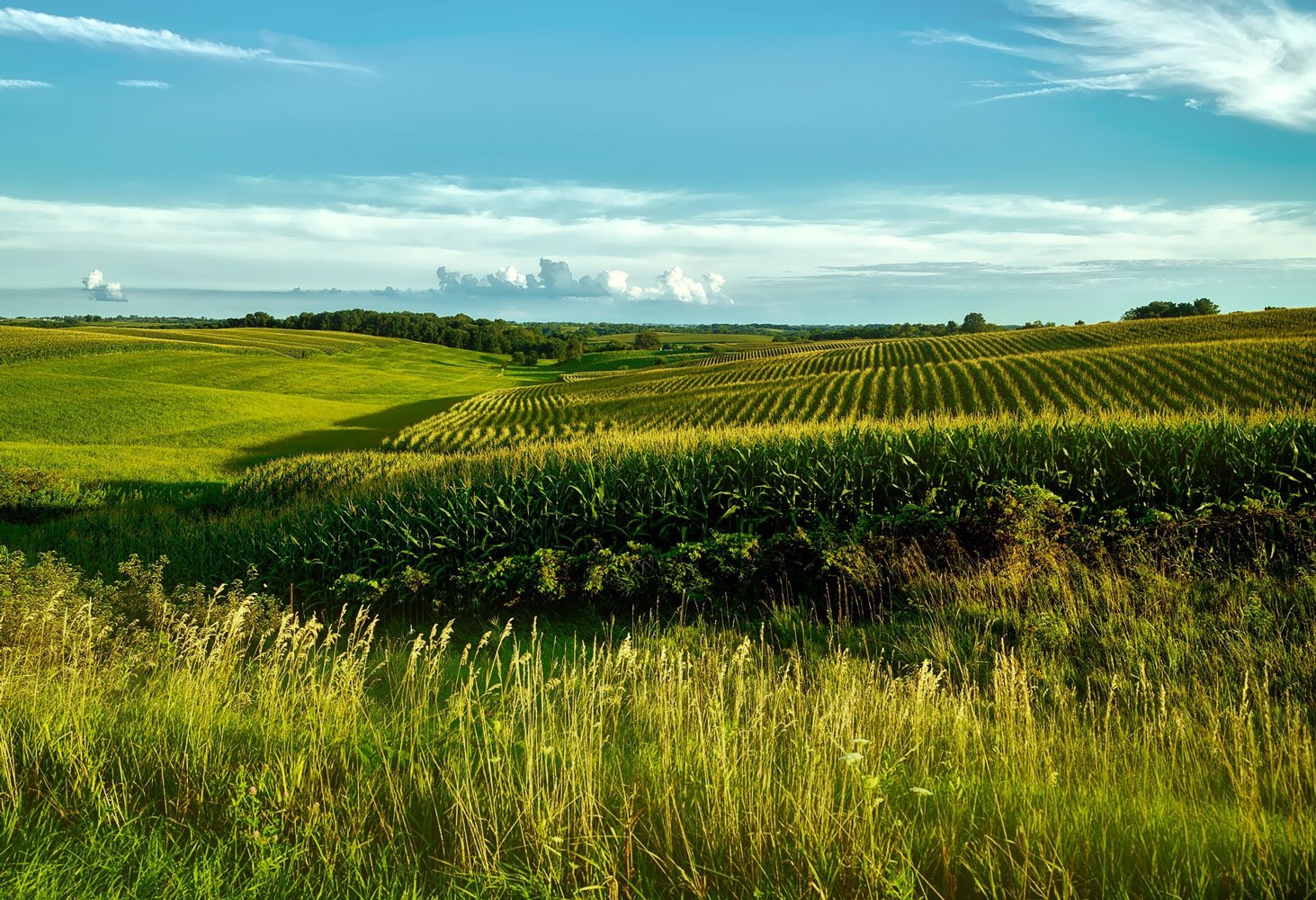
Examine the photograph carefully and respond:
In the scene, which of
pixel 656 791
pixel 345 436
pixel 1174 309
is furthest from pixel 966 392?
pixel 1174 309

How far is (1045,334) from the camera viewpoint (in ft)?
250

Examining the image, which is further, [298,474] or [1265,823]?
[298,474]

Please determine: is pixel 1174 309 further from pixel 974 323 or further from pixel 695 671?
pixel 695 671

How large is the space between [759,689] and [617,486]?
7076 millimetres

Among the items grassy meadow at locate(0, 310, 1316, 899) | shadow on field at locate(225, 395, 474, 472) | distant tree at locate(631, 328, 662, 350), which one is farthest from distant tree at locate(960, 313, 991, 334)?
grassy meadow at locate(0, 310, 1316, 899)

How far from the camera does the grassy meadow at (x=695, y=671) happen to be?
3.48m

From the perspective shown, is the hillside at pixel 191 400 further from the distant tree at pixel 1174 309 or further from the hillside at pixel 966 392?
the distant tree at pixel 1174 309

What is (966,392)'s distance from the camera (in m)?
39.2

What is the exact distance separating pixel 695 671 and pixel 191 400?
60.2 metres

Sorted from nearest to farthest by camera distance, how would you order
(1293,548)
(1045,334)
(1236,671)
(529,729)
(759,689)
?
(529,729) → (759,689) → (1236,671) → (1293,548) → (1045,334)

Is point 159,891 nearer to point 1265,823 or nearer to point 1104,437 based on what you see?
point 1265,823

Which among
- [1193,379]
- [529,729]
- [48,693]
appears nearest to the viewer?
[529,729]

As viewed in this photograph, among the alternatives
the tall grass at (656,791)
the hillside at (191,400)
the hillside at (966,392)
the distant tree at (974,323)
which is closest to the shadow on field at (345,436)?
the hillside at (191,400)

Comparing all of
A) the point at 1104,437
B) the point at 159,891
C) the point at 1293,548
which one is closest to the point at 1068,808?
the point at 159,891
